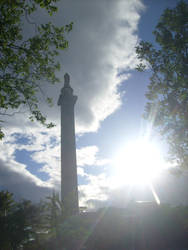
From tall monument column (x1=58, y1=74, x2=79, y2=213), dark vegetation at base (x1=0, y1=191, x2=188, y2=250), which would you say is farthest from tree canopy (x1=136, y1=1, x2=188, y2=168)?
tall monument column (x1=58, y1=74, x2=79, y2=213)

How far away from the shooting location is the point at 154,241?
26.9 m

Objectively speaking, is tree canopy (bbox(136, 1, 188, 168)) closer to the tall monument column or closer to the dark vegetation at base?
the dark vegetation at base

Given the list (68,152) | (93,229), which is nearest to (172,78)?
(93,229)

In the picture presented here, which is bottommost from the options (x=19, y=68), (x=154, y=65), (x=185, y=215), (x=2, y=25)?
(x=185, y=215)

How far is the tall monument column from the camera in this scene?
44.7 meters

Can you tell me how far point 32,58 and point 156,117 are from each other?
12.9m

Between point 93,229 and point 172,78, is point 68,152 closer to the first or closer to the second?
point 93,229

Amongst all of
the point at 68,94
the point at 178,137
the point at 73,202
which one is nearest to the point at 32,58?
the point at 178,137

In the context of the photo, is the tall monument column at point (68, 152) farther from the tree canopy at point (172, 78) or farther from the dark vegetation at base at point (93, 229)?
the tree canopy at point (172, 78)

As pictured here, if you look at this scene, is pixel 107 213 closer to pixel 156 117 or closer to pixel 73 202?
pixel 73 202

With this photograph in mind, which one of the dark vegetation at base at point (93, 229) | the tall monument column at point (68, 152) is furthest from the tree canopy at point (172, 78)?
the tall monument column at point (68, 152)

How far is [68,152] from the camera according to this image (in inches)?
1955

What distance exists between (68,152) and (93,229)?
21539mm

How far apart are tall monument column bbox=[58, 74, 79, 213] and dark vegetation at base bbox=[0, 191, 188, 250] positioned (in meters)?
6.83
